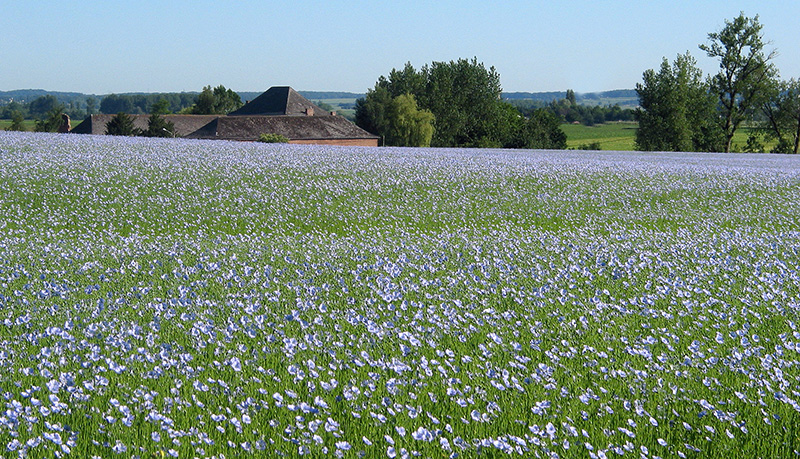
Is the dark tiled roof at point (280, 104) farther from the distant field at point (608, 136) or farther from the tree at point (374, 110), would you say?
the distant field at point (608, 136)

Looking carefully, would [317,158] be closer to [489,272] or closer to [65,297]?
[489,272]

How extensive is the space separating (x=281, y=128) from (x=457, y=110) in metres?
39.9

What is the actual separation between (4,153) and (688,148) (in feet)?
228

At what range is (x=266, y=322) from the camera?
751 centimetres

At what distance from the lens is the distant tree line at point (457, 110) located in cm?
10422

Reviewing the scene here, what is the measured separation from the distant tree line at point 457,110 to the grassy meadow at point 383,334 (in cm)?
8477

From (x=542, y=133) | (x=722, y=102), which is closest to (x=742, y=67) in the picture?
(x=722, y=102)

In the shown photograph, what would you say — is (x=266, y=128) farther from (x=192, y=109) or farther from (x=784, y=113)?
(x=192, y=109)

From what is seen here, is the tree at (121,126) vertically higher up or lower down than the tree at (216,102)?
lower down

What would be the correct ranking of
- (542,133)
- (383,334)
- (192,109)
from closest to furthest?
(383,334), (542,133), (192,109)

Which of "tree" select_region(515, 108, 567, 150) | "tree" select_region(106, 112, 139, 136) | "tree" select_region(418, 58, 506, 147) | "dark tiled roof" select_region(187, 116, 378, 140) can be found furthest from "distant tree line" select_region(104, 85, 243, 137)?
"tree" select_region(515, 108, 567, 150)

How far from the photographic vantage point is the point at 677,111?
7612 cm

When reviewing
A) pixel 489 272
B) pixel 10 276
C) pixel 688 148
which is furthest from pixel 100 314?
pixel 688 148

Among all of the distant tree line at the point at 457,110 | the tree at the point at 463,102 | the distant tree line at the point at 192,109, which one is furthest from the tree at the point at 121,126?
the tree at the point at 463,102
